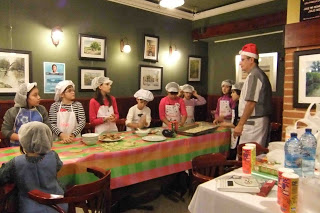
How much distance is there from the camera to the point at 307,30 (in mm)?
2857

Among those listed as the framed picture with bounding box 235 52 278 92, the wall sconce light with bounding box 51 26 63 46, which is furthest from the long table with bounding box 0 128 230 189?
the framed picture with bounding box 235 52 278 92

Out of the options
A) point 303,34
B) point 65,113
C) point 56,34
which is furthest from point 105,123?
point 303,34

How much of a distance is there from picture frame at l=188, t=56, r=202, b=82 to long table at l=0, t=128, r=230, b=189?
112 inches

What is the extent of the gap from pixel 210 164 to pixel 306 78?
164 centimetres

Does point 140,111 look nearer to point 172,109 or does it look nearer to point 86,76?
point 172,109

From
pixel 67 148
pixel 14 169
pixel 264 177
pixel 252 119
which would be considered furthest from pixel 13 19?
pixel 264 177

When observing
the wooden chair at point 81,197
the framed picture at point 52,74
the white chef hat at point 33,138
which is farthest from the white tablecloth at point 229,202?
the framed picture at point 52,74

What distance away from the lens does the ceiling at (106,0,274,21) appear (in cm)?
476

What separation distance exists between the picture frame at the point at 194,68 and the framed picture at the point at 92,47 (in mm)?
2219

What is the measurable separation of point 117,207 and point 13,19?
284cm

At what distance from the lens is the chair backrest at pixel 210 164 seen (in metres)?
2.10

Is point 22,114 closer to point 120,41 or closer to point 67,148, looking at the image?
point 67,148

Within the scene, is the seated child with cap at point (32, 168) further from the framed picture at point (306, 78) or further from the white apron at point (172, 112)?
the framed picture at point (306, 78)

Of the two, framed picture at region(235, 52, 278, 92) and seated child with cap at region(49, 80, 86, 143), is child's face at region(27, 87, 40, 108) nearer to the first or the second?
seated child with cap at region(49, 80, 86, 143)
